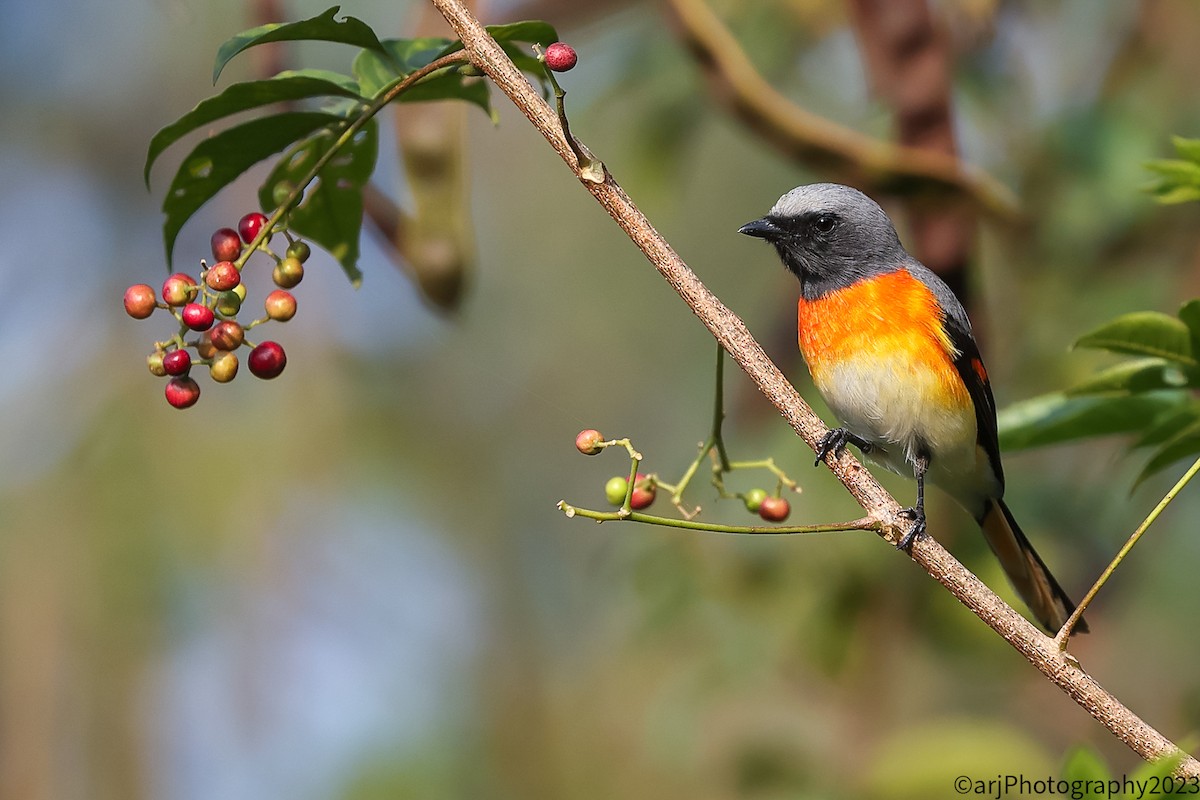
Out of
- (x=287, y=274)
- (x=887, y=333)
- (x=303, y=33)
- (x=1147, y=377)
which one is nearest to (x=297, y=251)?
(x=287, y=274)

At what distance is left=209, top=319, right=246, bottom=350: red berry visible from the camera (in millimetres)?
1988

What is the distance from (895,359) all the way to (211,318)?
→ 197 centimetres

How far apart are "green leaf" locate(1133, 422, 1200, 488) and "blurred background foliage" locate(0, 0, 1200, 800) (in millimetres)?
769

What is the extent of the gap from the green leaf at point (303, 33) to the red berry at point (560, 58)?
0.33 metres

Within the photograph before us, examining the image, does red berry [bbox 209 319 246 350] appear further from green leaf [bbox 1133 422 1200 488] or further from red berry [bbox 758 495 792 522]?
green leaf [bbox 1133 422 1200 488]

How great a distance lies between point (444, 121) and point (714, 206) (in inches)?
254

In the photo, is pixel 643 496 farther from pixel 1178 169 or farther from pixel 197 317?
pixel 1178 169

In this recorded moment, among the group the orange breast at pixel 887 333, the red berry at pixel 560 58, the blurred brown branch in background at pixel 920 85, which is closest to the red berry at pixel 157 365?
the red berry at pixel 560 58

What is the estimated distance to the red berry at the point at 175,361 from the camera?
197 cm

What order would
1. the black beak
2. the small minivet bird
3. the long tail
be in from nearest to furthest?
the long tail < the small minivet bird < the black beak

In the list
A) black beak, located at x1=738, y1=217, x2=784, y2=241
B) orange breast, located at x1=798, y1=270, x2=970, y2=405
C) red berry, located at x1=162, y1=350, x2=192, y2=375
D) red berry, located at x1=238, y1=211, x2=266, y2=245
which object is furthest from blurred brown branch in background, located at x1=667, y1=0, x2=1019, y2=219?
red berry, located at x1=162, y1=350, x2=192, y2=375

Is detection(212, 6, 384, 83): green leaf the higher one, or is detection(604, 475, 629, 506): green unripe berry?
detection(212, 6, 384, 83): green leaf

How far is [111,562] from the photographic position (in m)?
6.08

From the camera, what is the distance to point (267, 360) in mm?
2109
